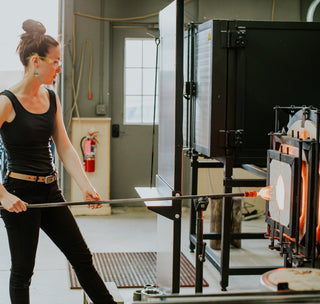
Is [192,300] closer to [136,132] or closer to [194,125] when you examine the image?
[194,125]

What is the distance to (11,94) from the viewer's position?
103 inches

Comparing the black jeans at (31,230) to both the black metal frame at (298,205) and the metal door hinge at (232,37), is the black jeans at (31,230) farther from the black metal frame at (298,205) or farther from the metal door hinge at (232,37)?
the metal door hinge at (232,37)

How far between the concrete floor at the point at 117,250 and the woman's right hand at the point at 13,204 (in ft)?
4.51

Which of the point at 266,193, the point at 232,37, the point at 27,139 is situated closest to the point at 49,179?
the point at 27,139

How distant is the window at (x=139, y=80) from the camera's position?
6684 mm

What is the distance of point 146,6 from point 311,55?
2.98m

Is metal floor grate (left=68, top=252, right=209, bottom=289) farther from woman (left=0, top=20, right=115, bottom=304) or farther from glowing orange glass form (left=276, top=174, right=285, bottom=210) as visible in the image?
glowing orange glass form (left=276, top=174, right=285, bottom=210)

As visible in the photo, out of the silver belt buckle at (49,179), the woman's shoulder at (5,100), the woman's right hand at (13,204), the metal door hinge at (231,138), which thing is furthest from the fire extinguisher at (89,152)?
the woman's right hand at (13,204)

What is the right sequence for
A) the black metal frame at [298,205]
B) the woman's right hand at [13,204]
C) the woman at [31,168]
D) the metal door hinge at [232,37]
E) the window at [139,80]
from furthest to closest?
the window at [139,80] < the metal door hinge at [232,37] < the woman at [31,168] < the woman's right hand at [13,204] < the black metal frame at [298,205]

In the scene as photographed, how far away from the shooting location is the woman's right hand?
2469 millimetres

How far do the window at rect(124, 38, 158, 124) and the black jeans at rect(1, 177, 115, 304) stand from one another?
4.05 m

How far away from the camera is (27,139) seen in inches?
103

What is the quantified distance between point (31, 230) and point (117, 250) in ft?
8.15

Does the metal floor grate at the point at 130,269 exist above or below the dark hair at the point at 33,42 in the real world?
below
